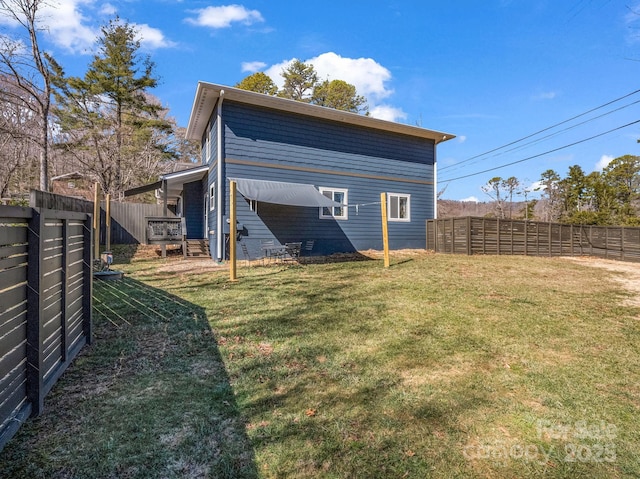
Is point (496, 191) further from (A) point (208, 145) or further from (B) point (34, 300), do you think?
(B) point (34, 300)

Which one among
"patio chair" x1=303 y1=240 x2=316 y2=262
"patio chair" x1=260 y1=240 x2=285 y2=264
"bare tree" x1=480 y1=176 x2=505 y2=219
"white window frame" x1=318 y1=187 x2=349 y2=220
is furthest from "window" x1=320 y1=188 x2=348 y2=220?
"bare tree" x1=480 y1=176 x2=505 y2=219

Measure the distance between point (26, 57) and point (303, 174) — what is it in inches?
497

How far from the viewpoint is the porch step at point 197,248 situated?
12414mm

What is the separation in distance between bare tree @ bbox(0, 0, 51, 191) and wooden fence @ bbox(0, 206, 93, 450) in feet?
47.5

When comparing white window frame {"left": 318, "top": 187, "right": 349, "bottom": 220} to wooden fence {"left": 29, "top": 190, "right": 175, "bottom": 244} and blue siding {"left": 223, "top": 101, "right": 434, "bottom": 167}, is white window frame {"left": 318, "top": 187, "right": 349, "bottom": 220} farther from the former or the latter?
wooden fence {"left": 29, "top": 190, "right": 175, "bottom": 244}

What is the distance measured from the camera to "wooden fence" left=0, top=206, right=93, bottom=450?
185 cm

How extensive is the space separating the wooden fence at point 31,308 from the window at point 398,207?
12.2 meters

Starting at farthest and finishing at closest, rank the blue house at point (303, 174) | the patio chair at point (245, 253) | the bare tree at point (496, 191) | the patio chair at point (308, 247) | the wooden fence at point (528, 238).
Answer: the bare tree at point (496, 191) → the wooden fence at point (528, 238) → the patio chair at point (308, 247) → the blue house at point (303, 174) → the patio chair at point (245, 253)

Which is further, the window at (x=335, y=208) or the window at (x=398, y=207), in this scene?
the window at (x=398, y=207)

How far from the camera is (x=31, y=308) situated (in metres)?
2.09

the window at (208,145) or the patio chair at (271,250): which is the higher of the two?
the window at (208,145)

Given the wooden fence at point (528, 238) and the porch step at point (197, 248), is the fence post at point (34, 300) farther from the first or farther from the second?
the wooden fence at point (528, 238)

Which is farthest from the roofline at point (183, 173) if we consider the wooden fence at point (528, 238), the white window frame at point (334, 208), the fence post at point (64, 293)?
the wooden fence at point (528, 238)

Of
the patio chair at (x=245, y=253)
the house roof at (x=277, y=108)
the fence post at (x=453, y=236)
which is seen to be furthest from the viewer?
the fence post at (x=453, y=236)
